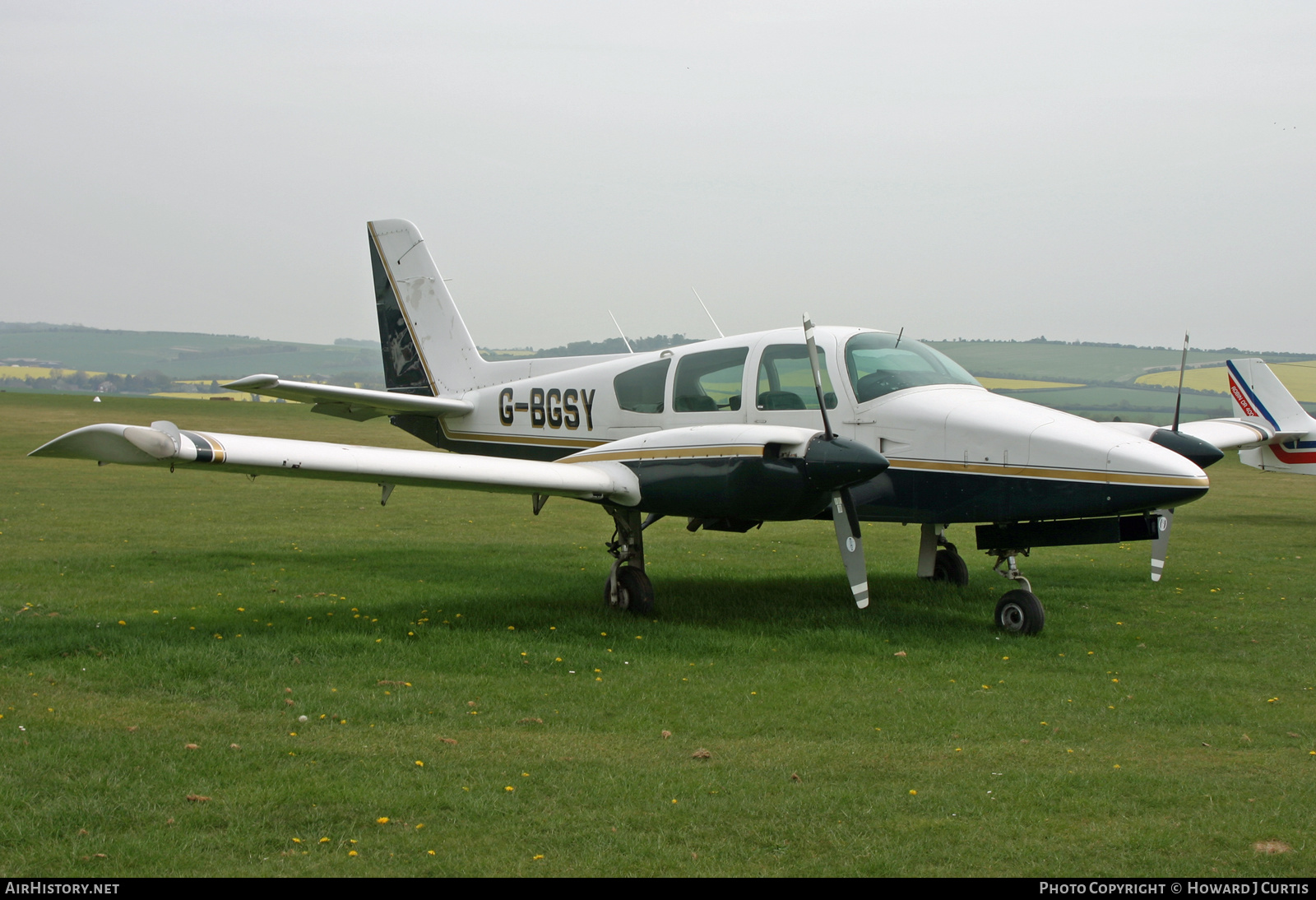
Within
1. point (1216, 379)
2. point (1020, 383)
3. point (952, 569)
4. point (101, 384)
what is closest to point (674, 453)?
point (952, 569)

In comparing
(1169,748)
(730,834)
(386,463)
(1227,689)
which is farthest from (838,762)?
(386,463)

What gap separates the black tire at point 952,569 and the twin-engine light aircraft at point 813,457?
1.13 m

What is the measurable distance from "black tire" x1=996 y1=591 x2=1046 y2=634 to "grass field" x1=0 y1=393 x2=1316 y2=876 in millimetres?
149

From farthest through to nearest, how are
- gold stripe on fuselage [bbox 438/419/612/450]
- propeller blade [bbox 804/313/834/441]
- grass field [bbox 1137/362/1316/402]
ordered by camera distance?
grass field [bbox 1137/362/1316/402]
gold stripe on fuselage [bbox 438/419/612/450]
propeller blade [bbox 804/313/834/441]

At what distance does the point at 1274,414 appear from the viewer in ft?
62.6

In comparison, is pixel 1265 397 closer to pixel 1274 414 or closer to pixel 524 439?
pixel 1274 414

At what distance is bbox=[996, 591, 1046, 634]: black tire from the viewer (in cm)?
895

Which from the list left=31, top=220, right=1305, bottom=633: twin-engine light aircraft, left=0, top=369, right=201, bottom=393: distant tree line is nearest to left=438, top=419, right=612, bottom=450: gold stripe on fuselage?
left=31, top=220, right=1305, bottom=633: twin-engine light aircraft

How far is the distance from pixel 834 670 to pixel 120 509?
1538 centimetres

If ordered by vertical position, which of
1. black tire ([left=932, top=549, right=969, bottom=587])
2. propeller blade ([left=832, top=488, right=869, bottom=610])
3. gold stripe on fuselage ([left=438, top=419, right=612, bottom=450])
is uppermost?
gold stripe on fuselage ([left=438, top=419, right=612, bottom=450])

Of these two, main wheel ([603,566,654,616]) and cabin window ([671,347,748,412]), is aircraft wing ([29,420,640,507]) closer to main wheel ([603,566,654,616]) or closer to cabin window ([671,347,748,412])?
main wheel ([603,566,654,616])

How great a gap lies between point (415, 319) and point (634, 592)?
680cm

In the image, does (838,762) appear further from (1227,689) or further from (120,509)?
Answer: (120,509)

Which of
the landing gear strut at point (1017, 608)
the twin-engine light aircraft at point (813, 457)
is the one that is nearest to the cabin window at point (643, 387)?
the twin-engine light aircraft at point (813, 457)
